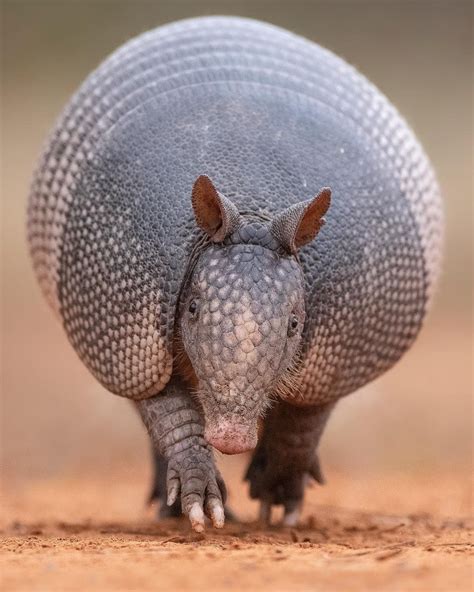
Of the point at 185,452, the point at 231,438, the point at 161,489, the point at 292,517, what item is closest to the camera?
the point at 231,438

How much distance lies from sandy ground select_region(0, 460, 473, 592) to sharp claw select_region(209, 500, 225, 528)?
123 mm

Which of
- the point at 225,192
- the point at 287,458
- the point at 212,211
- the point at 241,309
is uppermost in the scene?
the point at 225,192

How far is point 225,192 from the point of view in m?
7.76

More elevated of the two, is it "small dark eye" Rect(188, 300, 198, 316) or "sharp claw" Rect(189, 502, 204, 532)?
"small dark eye" Rect(188, 300, 198, 316)

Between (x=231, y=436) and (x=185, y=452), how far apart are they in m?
1.03

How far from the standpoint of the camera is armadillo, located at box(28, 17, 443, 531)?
23.7 feet

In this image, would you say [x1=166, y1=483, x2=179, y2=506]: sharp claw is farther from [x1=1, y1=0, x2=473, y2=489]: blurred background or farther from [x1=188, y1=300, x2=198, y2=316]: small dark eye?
[x1=1, y1=0, x2=473, y2=489]: blurred background

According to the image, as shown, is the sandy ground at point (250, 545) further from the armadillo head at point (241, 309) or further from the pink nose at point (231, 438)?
the armadillo head at point (241, 309)

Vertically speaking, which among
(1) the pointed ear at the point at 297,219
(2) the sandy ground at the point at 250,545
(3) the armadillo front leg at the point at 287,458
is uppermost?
(1) the pointed ear at the point at 297,219

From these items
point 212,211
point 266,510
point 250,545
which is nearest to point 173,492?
point 250,545

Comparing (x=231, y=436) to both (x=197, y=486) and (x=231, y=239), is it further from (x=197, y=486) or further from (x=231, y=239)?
(x=231, y=239)

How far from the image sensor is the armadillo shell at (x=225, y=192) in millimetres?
7875

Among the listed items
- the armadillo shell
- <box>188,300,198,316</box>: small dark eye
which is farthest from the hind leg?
<box>188,300,198,316</box>: small dark eye

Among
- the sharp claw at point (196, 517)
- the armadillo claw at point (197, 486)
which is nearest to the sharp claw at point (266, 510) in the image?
the armadillo claw at point (197, 486)
